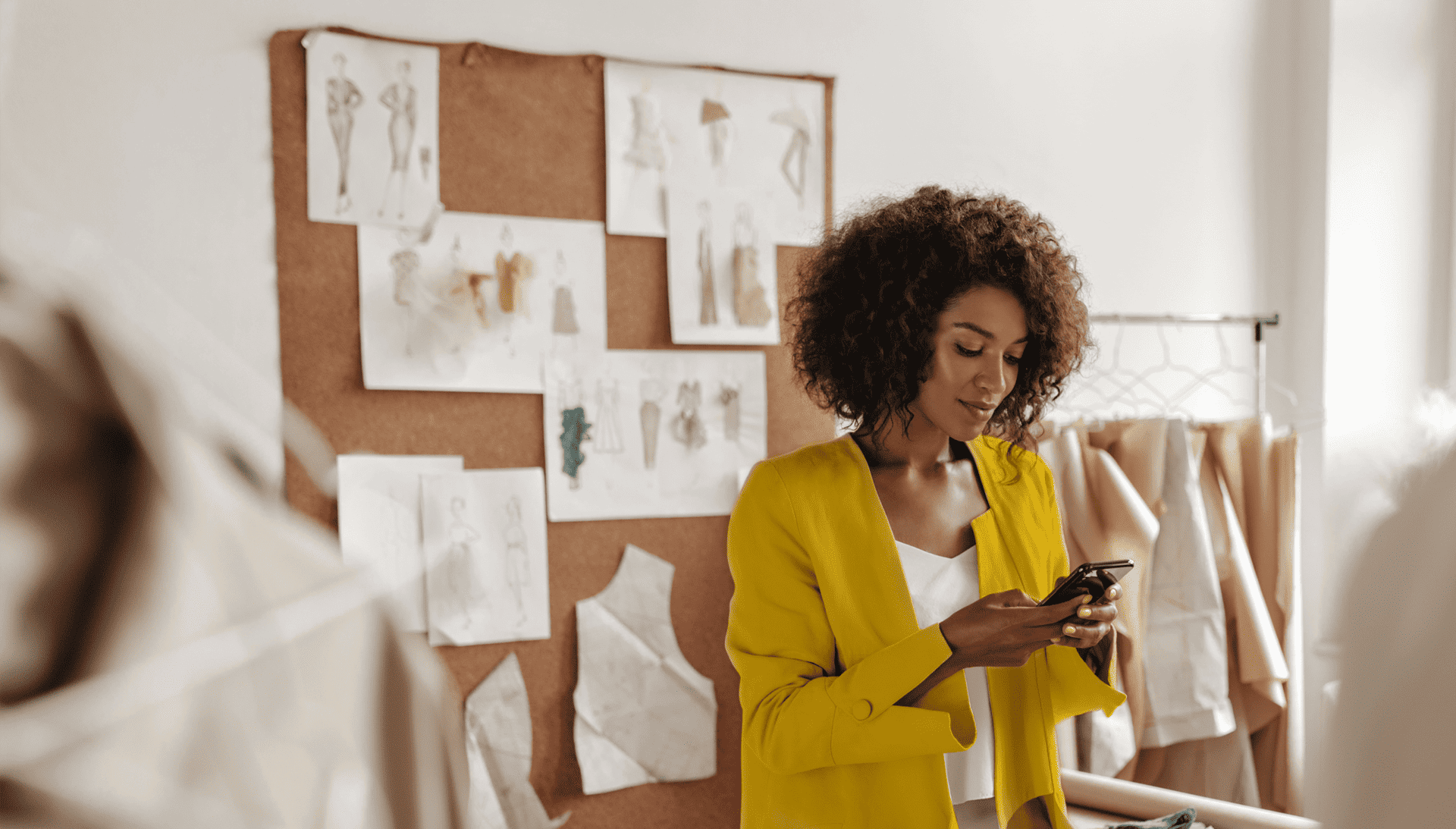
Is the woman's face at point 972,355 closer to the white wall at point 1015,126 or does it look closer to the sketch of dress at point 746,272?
the sketch of dress at point 746,272

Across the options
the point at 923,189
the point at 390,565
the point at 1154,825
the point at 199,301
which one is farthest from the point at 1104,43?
the point at 390,565

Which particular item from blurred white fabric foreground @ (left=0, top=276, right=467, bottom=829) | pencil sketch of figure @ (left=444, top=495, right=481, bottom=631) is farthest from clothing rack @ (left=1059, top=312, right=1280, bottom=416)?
blurred white fabric foreground @ (left=0, top=276, right=467, bottom=829)

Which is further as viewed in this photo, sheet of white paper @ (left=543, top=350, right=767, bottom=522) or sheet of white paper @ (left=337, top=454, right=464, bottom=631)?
sheet of white paper @ (left=543, top=350, right=767, bottom=522)

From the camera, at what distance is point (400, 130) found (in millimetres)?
1538

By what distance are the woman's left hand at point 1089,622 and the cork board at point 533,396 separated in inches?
35.8

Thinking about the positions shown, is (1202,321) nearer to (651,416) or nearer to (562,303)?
(651,416)

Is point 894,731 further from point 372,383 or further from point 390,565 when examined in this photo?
point 372,383

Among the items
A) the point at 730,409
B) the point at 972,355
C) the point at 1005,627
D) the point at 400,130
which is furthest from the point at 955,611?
the point at 400,130

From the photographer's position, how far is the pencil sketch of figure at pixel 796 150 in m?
1.75

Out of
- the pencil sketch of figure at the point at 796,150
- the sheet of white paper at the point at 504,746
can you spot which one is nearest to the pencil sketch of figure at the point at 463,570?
the sheet of white paper at the point at 504,746

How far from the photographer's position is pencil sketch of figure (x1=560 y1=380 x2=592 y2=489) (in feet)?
5.33

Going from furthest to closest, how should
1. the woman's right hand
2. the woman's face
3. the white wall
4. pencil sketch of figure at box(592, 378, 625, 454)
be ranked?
pencil sketch of figure at box(592, 378, 625, 454)
the white wall
the woman's face
the woman's right hand

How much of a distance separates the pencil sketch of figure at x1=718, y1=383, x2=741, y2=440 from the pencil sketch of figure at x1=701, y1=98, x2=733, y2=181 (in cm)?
39

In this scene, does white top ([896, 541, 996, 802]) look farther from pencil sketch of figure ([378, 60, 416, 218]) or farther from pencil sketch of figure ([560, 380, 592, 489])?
pencil sketch of figure ([378, 60, 416, 218])
